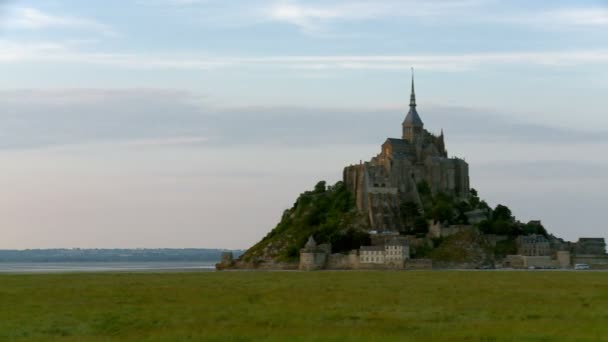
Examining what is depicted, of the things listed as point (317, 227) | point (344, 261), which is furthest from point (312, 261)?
point (317, 227)

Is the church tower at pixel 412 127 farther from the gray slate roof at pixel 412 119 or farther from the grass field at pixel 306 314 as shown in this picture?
the grass field at pixel 306 314

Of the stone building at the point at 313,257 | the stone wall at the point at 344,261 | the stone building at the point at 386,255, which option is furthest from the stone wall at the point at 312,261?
the stone building at the point at 386,255

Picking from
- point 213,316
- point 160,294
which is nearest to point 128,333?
point 213,316

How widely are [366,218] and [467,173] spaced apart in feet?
62.9

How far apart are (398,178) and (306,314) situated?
106198 millimetres

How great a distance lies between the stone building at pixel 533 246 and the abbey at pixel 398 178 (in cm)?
1701

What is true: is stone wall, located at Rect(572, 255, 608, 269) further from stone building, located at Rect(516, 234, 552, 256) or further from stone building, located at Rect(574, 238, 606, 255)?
stone building, located at Rect(516, 234, 552, 256)

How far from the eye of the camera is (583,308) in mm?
48625

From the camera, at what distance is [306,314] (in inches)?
1799

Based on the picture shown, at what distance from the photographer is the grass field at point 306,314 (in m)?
37.9

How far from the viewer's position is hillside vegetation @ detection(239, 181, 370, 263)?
141375 mm

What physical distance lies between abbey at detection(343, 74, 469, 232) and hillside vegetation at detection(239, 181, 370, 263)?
225 cm

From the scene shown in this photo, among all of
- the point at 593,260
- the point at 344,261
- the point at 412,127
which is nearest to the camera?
the point at 344,261

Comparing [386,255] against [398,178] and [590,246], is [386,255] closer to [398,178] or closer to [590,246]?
[398,178]
